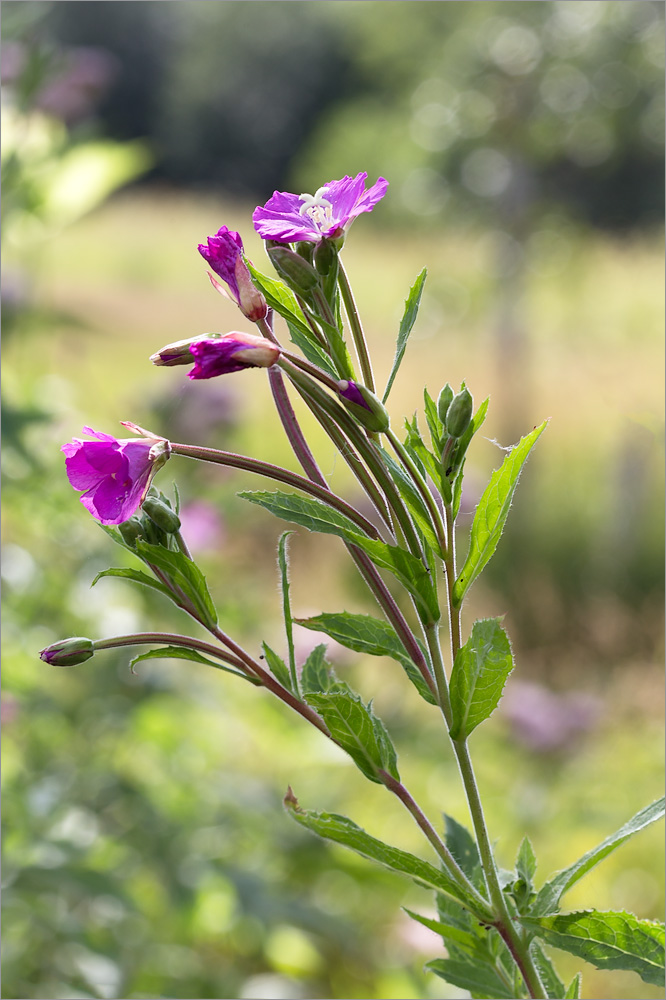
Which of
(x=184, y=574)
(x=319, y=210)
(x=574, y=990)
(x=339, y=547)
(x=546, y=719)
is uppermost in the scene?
(x=339, y=547)

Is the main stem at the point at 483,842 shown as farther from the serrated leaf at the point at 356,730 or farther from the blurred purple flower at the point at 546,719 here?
the blurred purple flower at the point at 546,719

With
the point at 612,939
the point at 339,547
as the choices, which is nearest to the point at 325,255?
the point at 612,939

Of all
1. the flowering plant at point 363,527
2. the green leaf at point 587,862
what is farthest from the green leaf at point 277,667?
the green leaf at point 587,862

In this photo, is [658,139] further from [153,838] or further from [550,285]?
[153,838]

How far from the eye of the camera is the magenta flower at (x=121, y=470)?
30 cm

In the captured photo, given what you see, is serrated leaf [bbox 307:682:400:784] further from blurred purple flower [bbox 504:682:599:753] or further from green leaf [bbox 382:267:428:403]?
blurred purple flower [bbox 504:682:599:753]

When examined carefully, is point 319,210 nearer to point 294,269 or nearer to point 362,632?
point 294,269

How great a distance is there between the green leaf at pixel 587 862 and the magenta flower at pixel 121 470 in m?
0.17

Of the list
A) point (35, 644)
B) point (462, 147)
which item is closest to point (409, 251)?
point (462, 147)

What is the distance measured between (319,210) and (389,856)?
0.20m

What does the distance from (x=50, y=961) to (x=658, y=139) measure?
10.0 ft

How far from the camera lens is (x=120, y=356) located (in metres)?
5.38

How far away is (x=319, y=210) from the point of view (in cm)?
32

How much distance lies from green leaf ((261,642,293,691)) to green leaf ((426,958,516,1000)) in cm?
11
